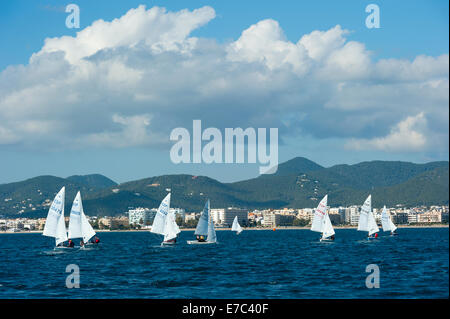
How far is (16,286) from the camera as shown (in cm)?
4647

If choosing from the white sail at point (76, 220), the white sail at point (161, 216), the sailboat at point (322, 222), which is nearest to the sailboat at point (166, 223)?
the white sail at point (161, 216)

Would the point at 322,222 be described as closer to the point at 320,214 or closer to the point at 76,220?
the point at 320,214

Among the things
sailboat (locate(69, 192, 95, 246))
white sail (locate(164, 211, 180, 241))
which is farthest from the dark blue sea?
white sail (locate(164, 211, 180, 241))

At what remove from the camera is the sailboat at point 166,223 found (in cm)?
10450

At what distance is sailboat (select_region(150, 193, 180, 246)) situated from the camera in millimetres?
104500

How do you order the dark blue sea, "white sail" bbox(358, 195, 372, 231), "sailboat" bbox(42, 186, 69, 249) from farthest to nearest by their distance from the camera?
"white sail" bbox(358, 195, 372, 231) → "sailboat" bbox(42, 186, 69, 249) → the dark blue sea

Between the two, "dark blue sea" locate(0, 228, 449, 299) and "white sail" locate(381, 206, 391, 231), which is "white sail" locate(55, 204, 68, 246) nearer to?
"dark blue sea" locate(0, 228, 449, 299)

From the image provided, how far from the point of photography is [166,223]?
354 feet

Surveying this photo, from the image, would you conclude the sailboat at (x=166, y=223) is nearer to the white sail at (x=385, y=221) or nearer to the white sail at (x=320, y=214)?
the white sail at (x=320, y=214)

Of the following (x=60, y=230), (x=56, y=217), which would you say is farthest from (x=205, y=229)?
(x=56, y=217)

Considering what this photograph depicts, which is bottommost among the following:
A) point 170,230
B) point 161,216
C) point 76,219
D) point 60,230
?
point 170,230
